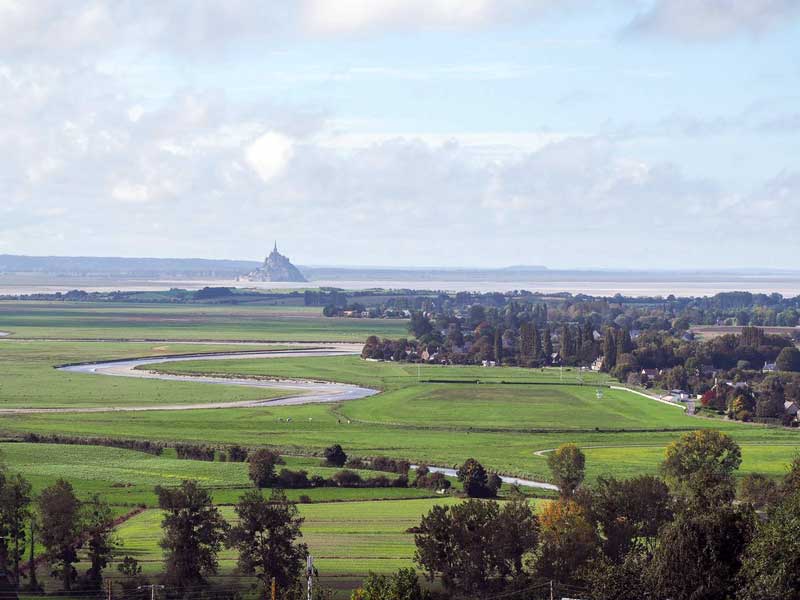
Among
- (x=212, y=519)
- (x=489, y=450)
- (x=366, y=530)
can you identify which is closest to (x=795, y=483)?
(x=366, y=530)

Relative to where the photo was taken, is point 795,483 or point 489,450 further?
point 489,450

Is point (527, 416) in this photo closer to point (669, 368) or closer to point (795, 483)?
point (669, 368)

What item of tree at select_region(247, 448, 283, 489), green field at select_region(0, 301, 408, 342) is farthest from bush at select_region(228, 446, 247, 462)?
green field at select_region(0, 301, 408, 342)

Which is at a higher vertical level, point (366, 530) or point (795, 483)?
point (795, 483)

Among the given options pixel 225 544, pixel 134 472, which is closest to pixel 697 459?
pixel 225 544

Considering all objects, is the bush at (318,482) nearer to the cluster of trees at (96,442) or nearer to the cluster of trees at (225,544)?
the cluster of trees at (96,442)

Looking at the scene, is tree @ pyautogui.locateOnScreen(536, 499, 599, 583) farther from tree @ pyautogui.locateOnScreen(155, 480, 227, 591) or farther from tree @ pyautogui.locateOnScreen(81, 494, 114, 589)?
tree @ pyautogui.locateOnScreen(81, 494, 114, 589)

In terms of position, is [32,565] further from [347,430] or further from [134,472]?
[347,430]

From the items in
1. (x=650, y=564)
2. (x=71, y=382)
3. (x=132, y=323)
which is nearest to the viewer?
(x=650, y=564)
